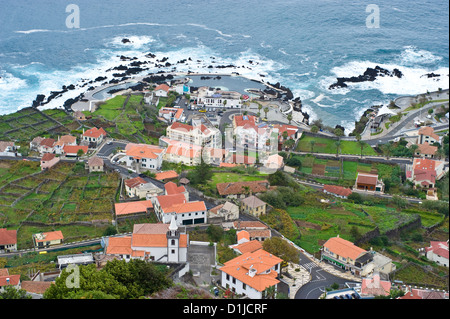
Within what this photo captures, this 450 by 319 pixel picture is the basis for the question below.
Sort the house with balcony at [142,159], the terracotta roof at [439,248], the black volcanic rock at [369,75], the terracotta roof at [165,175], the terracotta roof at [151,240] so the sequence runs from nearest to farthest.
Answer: the terracotta roof at [151,240], the terracotta roof at [439,248], the terracotta roof at [165,175], the house with balcony at [142,159], the black volcanic rock at [369,75]

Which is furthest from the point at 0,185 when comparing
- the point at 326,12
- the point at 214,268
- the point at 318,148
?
the point at 326,12

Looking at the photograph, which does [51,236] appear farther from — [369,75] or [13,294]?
[369,75]

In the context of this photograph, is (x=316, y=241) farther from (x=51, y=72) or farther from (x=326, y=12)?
(x=326, y=12)

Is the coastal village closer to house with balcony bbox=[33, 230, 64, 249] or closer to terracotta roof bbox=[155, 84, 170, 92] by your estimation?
house with balcony bbox=[33, 230, 64, 249]

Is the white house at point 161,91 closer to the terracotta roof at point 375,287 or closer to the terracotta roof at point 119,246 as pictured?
the terracotta roof at point 119,246

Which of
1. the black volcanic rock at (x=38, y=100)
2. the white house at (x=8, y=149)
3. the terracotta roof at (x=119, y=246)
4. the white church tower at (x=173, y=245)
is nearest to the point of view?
the white church tower at (x=173, y=245)

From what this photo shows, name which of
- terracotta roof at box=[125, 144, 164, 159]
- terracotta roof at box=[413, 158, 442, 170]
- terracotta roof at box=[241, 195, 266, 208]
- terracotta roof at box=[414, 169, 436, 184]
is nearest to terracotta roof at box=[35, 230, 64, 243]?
terracotta roof at box=[125, 144, 164, 159]

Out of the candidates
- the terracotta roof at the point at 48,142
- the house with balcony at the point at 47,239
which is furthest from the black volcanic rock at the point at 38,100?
the house with balcony at the point at 47,239
